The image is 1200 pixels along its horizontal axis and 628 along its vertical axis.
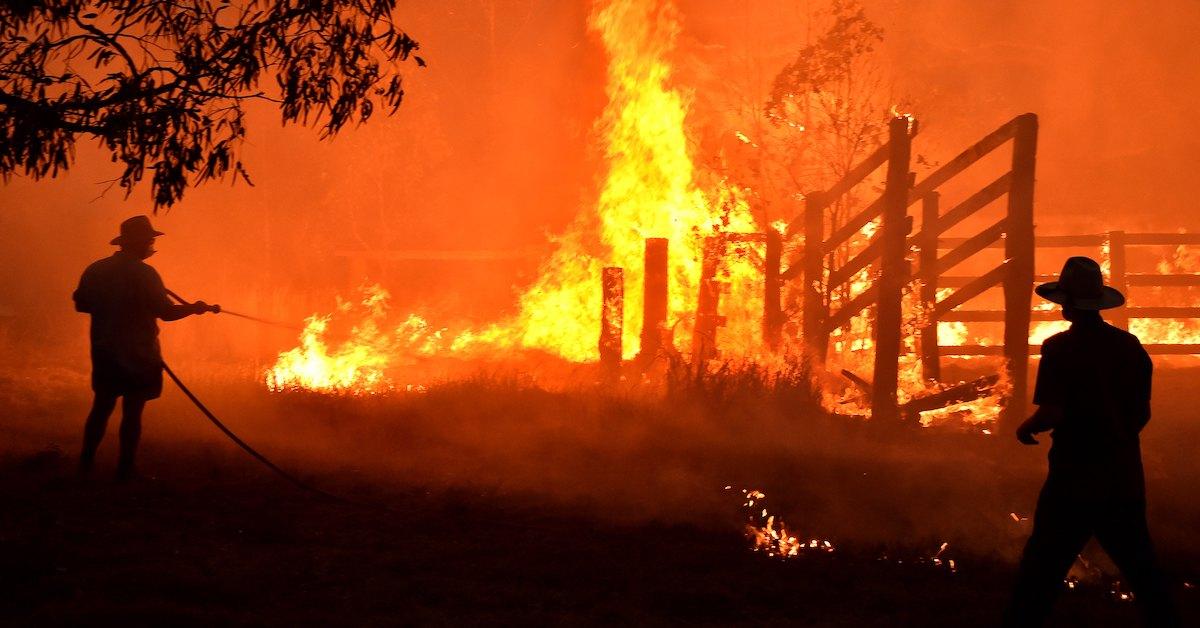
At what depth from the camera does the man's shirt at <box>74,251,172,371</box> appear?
24.9ft

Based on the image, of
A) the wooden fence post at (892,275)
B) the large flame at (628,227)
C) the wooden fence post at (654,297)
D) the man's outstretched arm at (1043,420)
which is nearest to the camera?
the man's outstretched arm at (1043,420)

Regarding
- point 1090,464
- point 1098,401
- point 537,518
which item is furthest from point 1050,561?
point 537,518

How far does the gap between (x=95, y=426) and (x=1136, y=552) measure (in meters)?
6.95

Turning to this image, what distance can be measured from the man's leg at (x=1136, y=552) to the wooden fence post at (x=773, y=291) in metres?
6.72

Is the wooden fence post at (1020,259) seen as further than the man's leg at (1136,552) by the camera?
Yes

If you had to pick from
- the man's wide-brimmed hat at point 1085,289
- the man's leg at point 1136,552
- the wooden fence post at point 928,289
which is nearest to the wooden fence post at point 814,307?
the wooden fence post at point 928,289

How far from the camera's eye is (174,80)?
627 centimetres

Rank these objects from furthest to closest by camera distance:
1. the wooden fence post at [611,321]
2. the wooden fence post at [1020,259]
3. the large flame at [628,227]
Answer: the large flame at [628,227]
the wooden fence post at [611,321]
the wooden fence post at [1020,259]

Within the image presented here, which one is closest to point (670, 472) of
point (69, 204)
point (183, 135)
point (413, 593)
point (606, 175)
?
point (413, 593)

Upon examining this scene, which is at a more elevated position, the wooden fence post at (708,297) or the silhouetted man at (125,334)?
the wooden fence post at (708,297)

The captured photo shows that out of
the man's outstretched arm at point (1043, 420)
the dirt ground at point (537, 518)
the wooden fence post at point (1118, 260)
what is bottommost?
the dirt ground at point (537, 518)

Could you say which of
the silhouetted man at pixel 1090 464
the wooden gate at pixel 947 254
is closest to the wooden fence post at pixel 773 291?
the wooden gate at pixel 947 254

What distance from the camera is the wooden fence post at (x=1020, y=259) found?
9078mm

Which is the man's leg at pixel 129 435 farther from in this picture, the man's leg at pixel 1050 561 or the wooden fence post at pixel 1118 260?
the wooden fence post at pixel 1118 260
